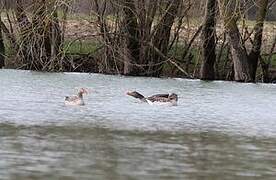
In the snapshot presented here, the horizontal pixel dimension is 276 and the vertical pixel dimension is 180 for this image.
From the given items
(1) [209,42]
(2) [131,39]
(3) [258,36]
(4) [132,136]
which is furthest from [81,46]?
(4) [132,136]

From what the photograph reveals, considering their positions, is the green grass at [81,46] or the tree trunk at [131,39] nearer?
the tree trunk at [131,39]

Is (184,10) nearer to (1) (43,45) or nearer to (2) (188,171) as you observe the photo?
(1) (43,45)

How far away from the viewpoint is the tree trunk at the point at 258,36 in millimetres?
22016

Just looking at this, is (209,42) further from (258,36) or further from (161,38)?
(161,38)

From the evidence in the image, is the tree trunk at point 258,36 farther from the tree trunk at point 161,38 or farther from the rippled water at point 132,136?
the rippled water at point 132,136

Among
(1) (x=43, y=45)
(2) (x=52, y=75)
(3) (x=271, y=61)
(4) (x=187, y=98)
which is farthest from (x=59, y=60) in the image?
(4) (x=187, y=98)

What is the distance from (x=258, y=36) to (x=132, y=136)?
13.8m

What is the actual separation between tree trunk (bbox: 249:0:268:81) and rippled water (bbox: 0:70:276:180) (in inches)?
223

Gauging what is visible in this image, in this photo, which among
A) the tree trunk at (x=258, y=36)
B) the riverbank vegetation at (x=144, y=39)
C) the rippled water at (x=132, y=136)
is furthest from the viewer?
the riverbank vegetation at (x=144, y=39)

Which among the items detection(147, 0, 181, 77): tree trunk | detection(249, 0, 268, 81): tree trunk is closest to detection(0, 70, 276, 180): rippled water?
detection(249, 0, 268, 81): tree trunk

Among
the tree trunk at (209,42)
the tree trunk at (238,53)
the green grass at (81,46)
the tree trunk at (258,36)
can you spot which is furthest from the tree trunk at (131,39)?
the tree trunk at (258,36)

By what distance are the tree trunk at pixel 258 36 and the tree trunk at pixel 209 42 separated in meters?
1.15

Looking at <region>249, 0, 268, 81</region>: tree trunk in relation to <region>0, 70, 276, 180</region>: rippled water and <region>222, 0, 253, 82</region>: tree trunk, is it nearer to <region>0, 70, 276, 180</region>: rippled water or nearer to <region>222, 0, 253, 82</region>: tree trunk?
<region>222, 0, 253, 82</region>: tree trunk

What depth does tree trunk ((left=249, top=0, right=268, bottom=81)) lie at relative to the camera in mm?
22016
